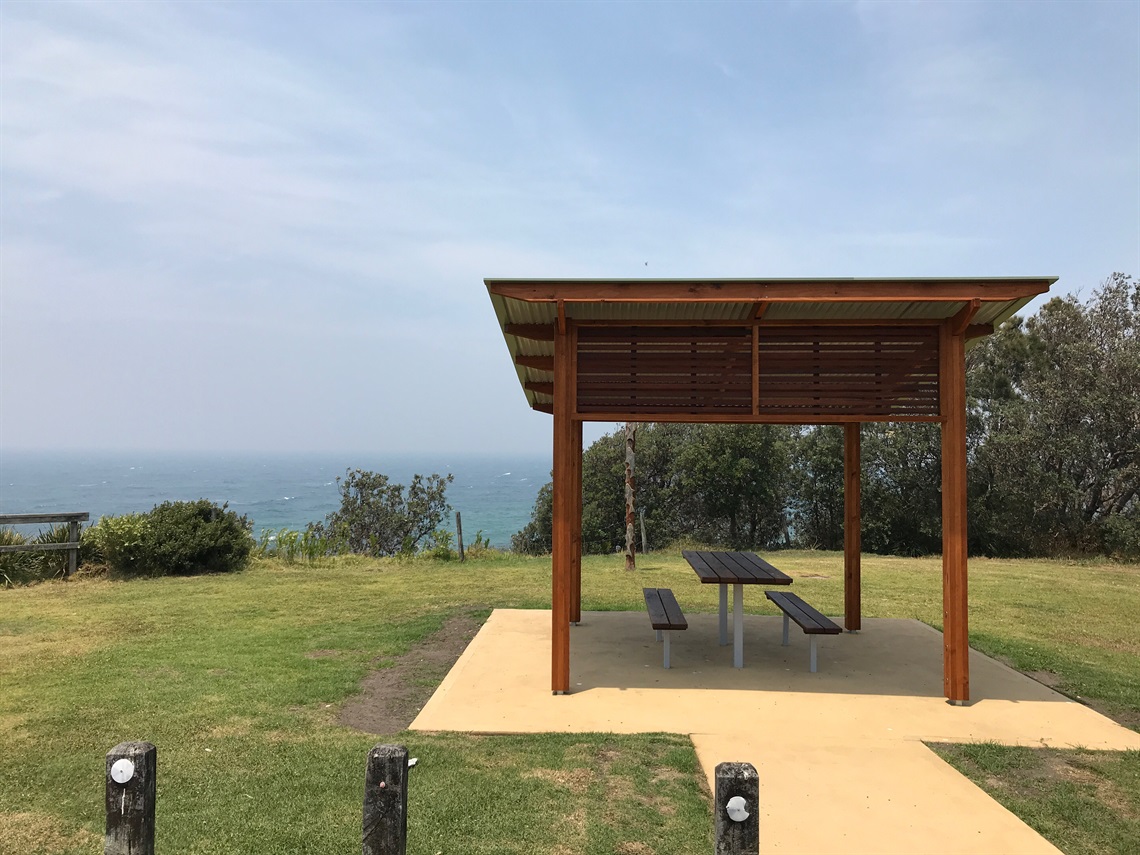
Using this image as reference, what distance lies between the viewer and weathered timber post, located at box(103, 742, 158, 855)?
2.13 meters

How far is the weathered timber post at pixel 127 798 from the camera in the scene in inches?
83.8

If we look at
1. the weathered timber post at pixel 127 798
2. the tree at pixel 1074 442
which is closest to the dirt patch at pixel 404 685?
the weathered timber post at pixel 127 798

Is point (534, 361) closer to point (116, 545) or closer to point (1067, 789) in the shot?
point (1067, 789)

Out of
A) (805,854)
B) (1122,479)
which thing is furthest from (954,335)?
(1122,479)

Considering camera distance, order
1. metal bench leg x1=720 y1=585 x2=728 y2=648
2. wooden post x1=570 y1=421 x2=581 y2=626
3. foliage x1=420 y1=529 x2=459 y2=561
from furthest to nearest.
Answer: foliage x1=420 y1=529 x2=459 y2=561 < metal bench leg x1=720 y1=585 x2=728 y2=648 < wooden post x1=570 y1=421 x2=581 y2=626

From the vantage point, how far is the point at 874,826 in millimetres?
3658

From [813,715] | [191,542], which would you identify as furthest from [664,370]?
[191,542]

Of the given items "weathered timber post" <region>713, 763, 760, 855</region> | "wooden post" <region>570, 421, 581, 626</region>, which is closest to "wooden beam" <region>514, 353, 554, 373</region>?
"wooden post" <region>570, 421, 581, 626</region>

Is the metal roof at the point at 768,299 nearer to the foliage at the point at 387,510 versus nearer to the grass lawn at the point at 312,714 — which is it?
the grass lawn at the point at 312,714

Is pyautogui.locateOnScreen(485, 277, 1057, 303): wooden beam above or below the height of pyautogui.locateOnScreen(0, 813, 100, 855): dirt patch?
above

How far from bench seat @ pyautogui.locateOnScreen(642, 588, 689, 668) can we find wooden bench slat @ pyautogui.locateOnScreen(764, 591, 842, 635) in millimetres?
1010

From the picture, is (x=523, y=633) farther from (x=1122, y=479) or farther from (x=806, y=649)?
(x=1122, y=479)

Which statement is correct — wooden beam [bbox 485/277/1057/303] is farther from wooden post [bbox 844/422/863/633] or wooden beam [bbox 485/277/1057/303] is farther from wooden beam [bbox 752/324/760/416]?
wooden post [bbox 844/422/863/633]

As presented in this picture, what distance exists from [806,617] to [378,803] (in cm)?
528
